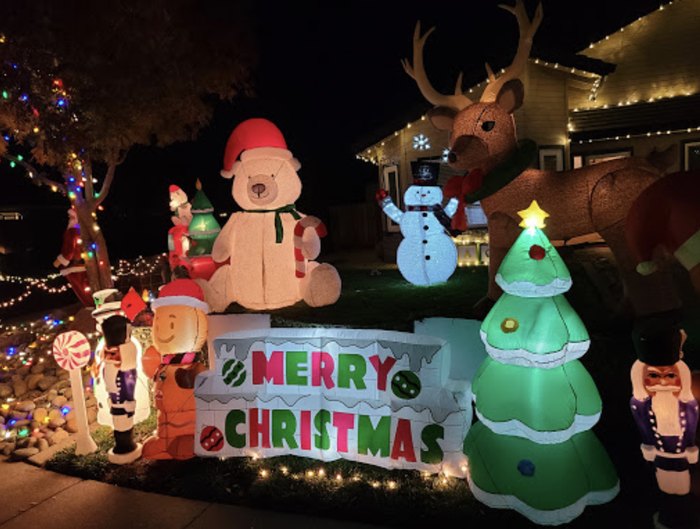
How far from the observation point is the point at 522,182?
5.82 meters

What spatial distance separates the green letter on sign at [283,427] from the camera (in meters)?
4.73

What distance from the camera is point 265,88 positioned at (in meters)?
28.9

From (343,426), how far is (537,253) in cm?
211

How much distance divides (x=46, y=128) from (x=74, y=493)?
6.17 m

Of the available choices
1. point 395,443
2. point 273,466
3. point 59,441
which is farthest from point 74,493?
point 395,443

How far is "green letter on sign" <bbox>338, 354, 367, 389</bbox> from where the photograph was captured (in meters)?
4.56

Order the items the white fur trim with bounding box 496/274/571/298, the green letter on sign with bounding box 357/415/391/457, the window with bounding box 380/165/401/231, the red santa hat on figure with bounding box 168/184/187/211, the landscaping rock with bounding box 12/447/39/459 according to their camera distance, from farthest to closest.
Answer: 1. the window with bounding box 380/165/401/231
2. the red santa hat on figure with bounding box 168/184/187/211
3. the landscaping rock with bounding box 12/447/39/459
4. the green letter on sign with bounding box 357/415/391/457
5. the white fur trim with bounding box 496/274/571/298

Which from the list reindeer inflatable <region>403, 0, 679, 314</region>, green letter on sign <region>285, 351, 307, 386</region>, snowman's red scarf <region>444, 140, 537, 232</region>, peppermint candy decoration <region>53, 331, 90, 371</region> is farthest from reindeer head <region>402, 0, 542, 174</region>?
peppermint candy decoration <region>53, 331, 90, 371</region>

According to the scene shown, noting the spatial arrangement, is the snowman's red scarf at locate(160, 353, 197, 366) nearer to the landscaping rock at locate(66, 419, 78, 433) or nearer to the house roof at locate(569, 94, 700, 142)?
the landscaping rock at locate(66, 419, 78, 433)

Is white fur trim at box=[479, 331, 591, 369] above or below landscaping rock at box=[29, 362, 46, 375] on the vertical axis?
above

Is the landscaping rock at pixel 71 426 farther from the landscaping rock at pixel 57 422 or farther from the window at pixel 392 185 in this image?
the window at pixel 392 185

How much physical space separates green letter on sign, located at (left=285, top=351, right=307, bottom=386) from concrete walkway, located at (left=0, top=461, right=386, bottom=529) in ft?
3.51

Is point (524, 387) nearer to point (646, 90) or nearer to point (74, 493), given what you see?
point (74, 493)

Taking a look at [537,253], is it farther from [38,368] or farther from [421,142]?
[421,142]
